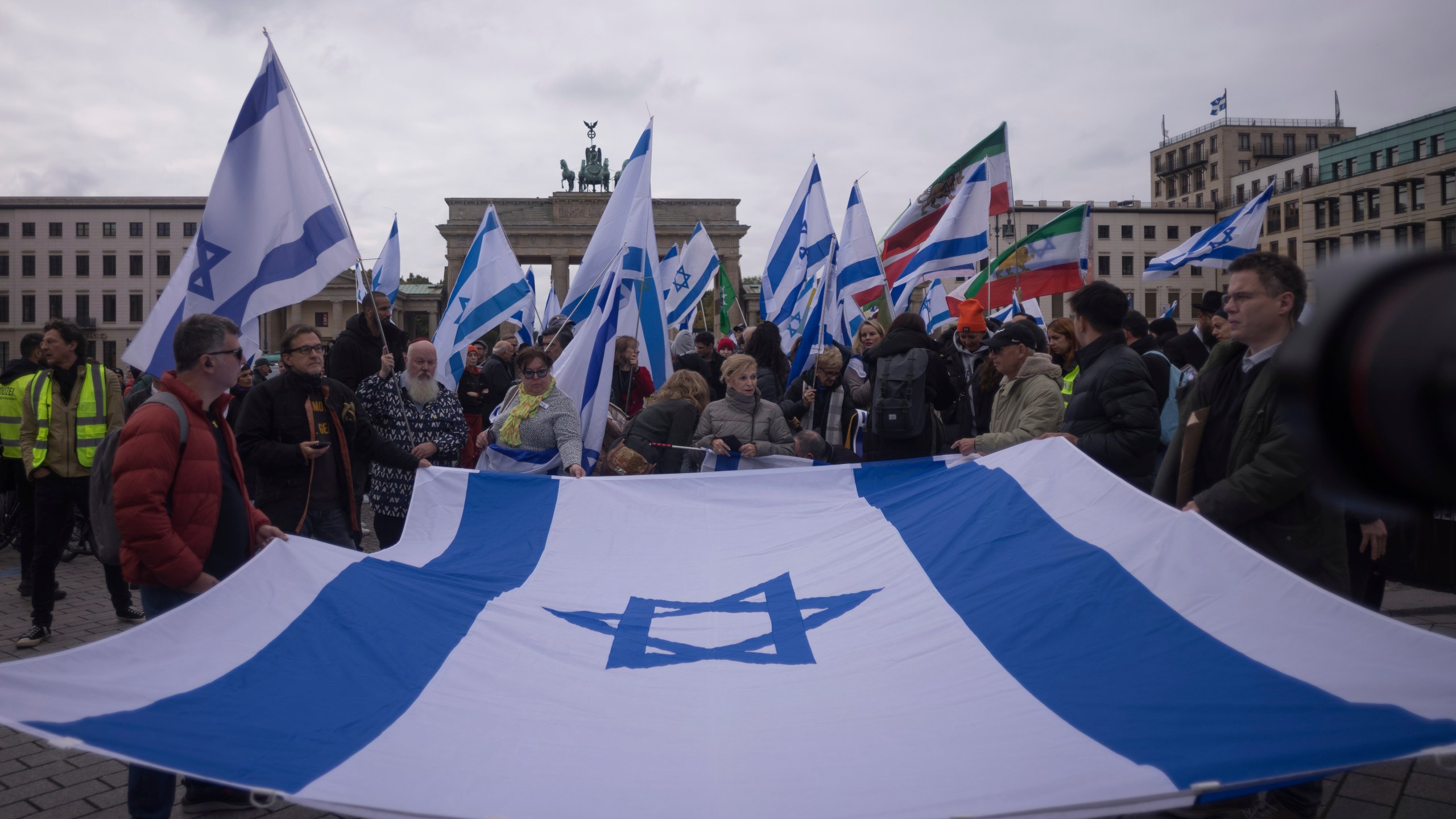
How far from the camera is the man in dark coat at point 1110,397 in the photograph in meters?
4.48

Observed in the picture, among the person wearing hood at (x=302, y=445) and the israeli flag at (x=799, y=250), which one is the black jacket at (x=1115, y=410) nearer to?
the person wearing hood at (x=302, y=445)

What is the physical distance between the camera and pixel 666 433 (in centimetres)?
666

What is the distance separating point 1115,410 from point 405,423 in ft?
13.6

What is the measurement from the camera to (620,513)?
543 cm

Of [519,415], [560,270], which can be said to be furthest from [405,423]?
[560,270]

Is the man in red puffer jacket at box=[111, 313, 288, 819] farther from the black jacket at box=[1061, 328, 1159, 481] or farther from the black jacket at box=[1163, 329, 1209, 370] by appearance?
the black jacket at box=[1163, 329, 1209, 370]

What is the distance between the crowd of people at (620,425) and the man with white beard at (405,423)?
1cm

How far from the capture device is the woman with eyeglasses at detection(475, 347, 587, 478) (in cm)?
627

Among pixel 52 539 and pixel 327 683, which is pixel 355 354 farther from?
pixel 327 683

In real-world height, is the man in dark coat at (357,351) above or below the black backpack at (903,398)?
above

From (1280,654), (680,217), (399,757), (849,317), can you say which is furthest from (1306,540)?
(680,217)

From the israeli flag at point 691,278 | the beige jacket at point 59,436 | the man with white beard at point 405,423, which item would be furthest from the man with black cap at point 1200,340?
the beige jacket at point 59,436

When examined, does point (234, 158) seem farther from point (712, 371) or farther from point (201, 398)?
point (712, 371)

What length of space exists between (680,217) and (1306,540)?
210 ft
